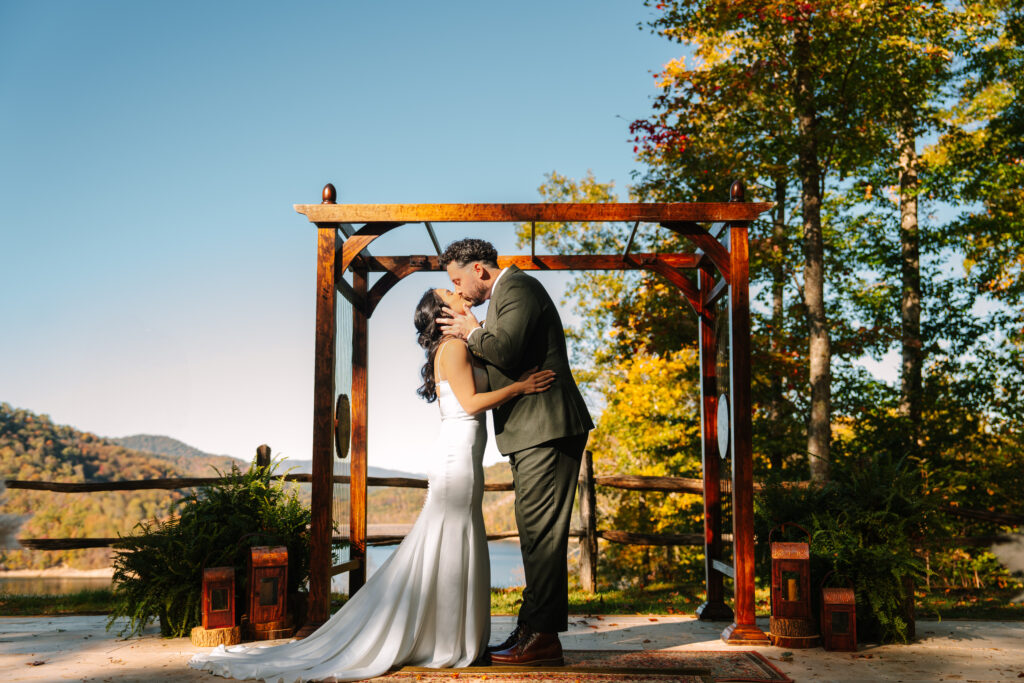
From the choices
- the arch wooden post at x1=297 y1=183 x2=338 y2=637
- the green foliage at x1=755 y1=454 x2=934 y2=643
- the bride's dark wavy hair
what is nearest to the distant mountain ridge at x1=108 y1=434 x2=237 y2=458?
the arch wooden post at x1=297 y1=183 x2=338 y2=637

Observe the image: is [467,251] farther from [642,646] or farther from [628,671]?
[642,646]

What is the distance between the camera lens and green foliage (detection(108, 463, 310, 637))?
5.18m

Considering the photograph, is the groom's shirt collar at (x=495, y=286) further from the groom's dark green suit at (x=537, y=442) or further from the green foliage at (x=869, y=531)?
the green foliage at (x=869, y=531)

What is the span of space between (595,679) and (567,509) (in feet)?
2.58

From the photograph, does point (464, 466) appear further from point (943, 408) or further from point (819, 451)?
point (943, 408)

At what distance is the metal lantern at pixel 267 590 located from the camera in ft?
16.5

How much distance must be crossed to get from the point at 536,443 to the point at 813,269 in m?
6.68

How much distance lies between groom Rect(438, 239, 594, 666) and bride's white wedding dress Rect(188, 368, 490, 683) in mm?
210

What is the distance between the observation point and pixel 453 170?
1255 cm

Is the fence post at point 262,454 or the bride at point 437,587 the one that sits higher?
the fence post at point 262,454

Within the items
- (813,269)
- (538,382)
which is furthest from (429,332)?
(813,269)

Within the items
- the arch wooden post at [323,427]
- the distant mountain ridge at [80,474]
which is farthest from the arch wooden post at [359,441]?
the distant mountain ridge at [80,474]

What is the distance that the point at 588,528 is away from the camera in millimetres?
8148

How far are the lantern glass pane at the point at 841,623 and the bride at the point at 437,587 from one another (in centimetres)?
215
